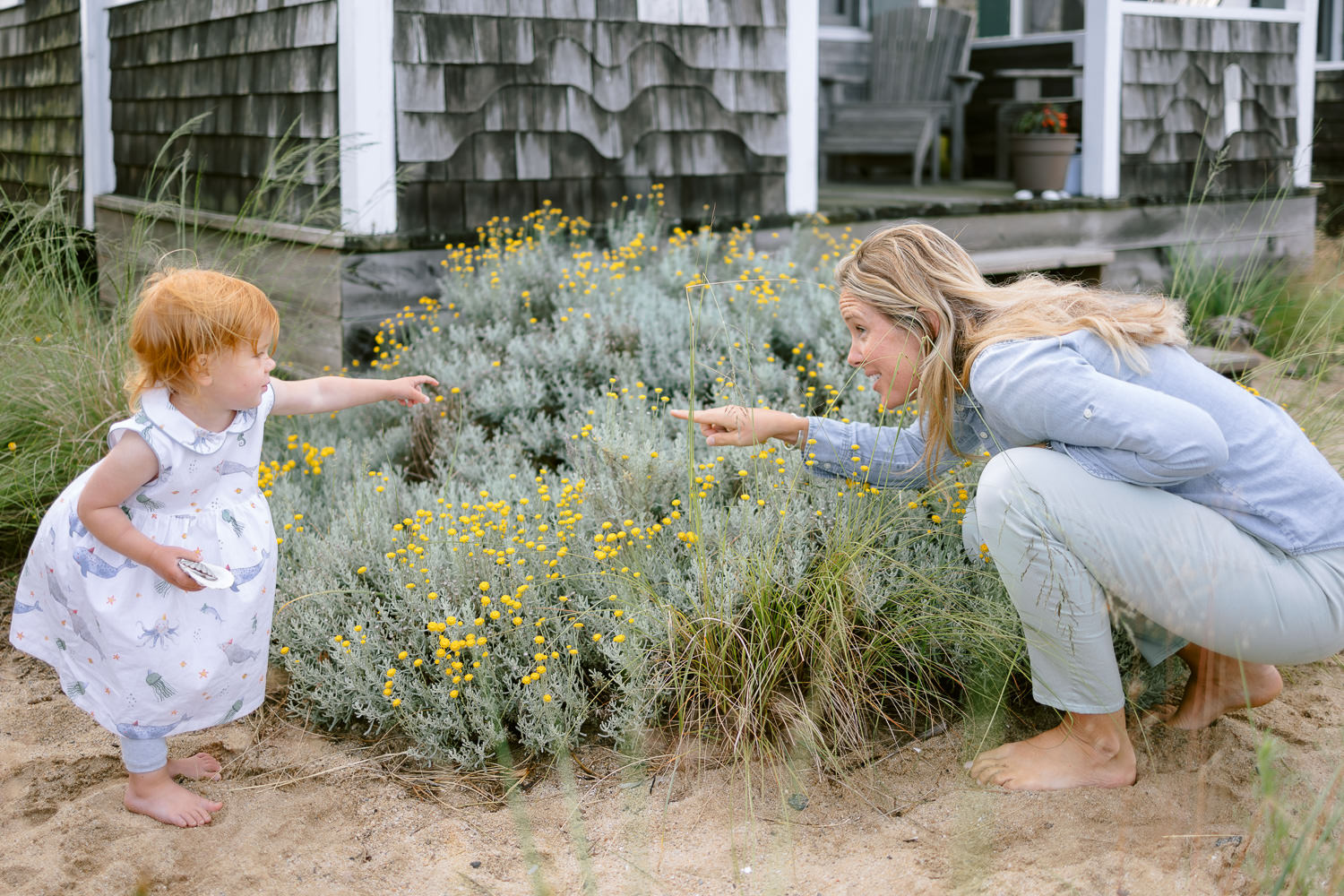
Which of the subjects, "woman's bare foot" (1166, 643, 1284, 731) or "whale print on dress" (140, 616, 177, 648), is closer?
"whale print on dress" (140, 616, 177, 648)

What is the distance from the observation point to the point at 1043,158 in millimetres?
6734

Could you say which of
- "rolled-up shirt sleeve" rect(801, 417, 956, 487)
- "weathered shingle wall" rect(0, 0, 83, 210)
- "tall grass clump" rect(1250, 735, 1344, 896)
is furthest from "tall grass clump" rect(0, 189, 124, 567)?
"weathered shingle wall" rect(0, 0, 83, 210)

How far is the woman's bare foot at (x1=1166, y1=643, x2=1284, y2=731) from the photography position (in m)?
2.61

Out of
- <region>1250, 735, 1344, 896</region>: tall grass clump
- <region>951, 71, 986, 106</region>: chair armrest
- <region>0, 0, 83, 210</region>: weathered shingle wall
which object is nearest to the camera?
<region>1250, 735, 1344, 896</region>: tall grass clump

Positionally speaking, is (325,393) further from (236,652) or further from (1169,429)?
(1169,429)

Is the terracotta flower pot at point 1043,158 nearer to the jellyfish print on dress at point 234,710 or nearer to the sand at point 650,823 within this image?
the sand at point 650,823

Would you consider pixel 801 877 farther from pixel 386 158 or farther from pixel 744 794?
pixel 386 158

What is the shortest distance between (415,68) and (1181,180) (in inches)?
185

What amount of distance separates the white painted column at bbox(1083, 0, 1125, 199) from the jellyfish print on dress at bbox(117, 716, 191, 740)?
5.94 m

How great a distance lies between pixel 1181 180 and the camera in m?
7.12

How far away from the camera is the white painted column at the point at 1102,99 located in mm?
6480

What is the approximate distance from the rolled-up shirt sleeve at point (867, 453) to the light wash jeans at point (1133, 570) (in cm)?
35

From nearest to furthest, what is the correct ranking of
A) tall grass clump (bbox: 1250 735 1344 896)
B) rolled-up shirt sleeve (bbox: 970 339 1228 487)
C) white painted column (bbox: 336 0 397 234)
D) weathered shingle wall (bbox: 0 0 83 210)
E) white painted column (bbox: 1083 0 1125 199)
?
tall grass clump (bbox: 1250 735 1344 896) < rolled-up shirt sleeve (bbox: 970 339 1228 487) < white painted column (bbox: 336 0 397 234) < white painted column (bbox: 1083 0 1125 199) < weathered shingle wall (bbox: 0 0 83 210)

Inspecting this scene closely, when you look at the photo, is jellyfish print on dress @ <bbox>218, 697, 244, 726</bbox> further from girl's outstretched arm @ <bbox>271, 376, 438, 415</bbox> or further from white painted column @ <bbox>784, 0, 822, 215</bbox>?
white painted column @ <bbox>784, 0, 822, 215</bbox>
